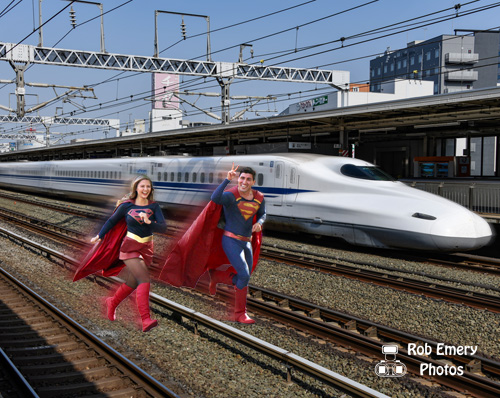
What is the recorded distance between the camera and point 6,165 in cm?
5006

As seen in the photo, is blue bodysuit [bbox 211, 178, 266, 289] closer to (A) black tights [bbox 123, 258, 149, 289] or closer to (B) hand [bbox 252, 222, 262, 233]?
(B) hand [bbox 252, 222, 262, 233]

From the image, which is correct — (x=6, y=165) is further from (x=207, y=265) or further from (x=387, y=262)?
(x=207, y=265)

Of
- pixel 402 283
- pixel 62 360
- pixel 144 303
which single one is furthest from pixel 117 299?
pixel 402 283

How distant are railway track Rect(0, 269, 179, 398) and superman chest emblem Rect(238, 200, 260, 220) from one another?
2353 mm

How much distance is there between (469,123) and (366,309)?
15.3 metres

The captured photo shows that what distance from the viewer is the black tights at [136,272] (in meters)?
3.27

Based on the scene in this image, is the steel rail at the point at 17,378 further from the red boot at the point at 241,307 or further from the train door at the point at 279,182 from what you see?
the train door at the point at 279,182

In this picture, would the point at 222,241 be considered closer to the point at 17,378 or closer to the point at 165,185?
the point at 17,378

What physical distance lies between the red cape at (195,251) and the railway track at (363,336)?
2.10 meters

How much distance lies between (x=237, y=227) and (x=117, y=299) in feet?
3.18

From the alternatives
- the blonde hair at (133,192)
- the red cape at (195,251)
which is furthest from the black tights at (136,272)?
the blonde hair at (133,192)

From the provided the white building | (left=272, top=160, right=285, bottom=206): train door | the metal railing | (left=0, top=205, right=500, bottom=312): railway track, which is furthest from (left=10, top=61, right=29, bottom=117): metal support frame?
the white building

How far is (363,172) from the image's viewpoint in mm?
14062

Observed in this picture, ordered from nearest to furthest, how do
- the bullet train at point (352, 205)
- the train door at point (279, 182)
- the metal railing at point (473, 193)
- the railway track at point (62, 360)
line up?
the railway track at point (62, 360) < the bullet train at point (352, 205) < the train door at point (279, 182) < the metal railing at point (473, 193)
